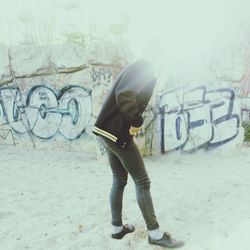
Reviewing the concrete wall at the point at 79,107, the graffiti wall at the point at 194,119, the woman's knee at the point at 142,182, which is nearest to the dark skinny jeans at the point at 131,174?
the woman's knee at the point at 142,182

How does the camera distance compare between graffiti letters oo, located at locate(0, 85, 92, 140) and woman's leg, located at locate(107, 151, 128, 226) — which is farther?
graffiti letters oo, located at locate(0, 85, 92, 140)

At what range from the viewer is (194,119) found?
7.04 meters

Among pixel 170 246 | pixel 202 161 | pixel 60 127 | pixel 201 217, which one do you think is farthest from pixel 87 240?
pixel 60 127

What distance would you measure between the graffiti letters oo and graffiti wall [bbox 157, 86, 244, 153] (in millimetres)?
1432

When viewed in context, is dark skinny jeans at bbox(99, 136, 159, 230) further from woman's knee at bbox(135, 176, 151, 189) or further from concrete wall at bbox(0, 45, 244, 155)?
concrete wall at bbox(0, 45, 244, 155)

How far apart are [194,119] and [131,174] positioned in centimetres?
399

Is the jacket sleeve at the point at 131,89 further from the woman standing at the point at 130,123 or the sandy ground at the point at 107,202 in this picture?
the sandy ground at the point at 107,202

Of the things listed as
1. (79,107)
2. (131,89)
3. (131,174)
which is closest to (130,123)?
(131,89)

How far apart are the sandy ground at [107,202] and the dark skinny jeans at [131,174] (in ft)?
0.99

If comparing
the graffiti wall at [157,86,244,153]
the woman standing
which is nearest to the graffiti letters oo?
the graffiti wall at [157,86,244,153]

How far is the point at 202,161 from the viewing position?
6.72 m

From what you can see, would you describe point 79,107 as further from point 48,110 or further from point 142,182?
point 142,182

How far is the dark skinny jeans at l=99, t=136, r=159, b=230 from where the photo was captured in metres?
3.20

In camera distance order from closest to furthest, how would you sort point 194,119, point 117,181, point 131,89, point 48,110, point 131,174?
point 131,89 < point 131,174 < point 117,181 < point 194,119 < point 48,110
